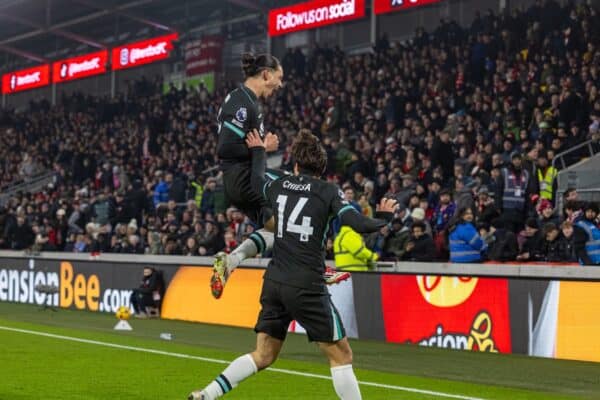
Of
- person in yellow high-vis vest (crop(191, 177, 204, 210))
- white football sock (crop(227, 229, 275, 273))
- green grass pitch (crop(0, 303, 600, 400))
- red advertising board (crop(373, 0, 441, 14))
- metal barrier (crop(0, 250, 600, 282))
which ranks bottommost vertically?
green grass pitch (crop(0, 303, 600, 400))

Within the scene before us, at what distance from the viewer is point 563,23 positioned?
23953mm

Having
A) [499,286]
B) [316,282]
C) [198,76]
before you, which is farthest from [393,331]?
[198,76]

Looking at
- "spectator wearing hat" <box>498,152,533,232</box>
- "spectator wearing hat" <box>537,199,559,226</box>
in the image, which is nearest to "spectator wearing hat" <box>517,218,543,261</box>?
"spectator wearing hat" <box>537,199,559,226</box>

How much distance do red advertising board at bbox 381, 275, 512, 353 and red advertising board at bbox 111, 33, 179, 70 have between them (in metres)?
26.6

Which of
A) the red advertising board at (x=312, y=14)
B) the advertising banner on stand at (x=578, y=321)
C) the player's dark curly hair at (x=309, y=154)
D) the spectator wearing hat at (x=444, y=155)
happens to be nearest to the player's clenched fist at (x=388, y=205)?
the player's dark curly hair at (x=309, y=154)

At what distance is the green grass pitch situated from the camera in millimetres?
10141

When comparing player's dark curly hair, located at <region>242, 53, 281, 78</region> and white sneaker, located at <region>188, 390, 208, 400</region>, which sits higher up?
player's dark curly hair, located at <region>242, 53, 281, 78</region>

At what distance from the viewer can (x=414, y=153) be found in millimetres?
22156

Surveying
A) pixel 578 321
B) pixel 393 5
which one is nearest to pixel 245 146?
pixel 578 321

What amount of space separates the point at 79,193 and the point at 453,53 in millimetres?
12633

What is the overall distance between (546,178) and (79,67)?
104ft

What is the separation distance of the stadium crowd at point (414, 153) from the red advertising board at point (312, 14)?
1.01m

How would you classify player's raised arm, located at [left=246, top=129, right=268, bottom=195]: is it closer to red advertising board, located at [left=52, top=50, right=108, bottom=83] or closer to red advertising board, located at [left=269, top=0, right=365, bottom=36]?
red advertising board, located at [left=269, top=0, right=365, bottom=36]

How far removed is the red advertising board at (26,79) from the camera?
49.2m
